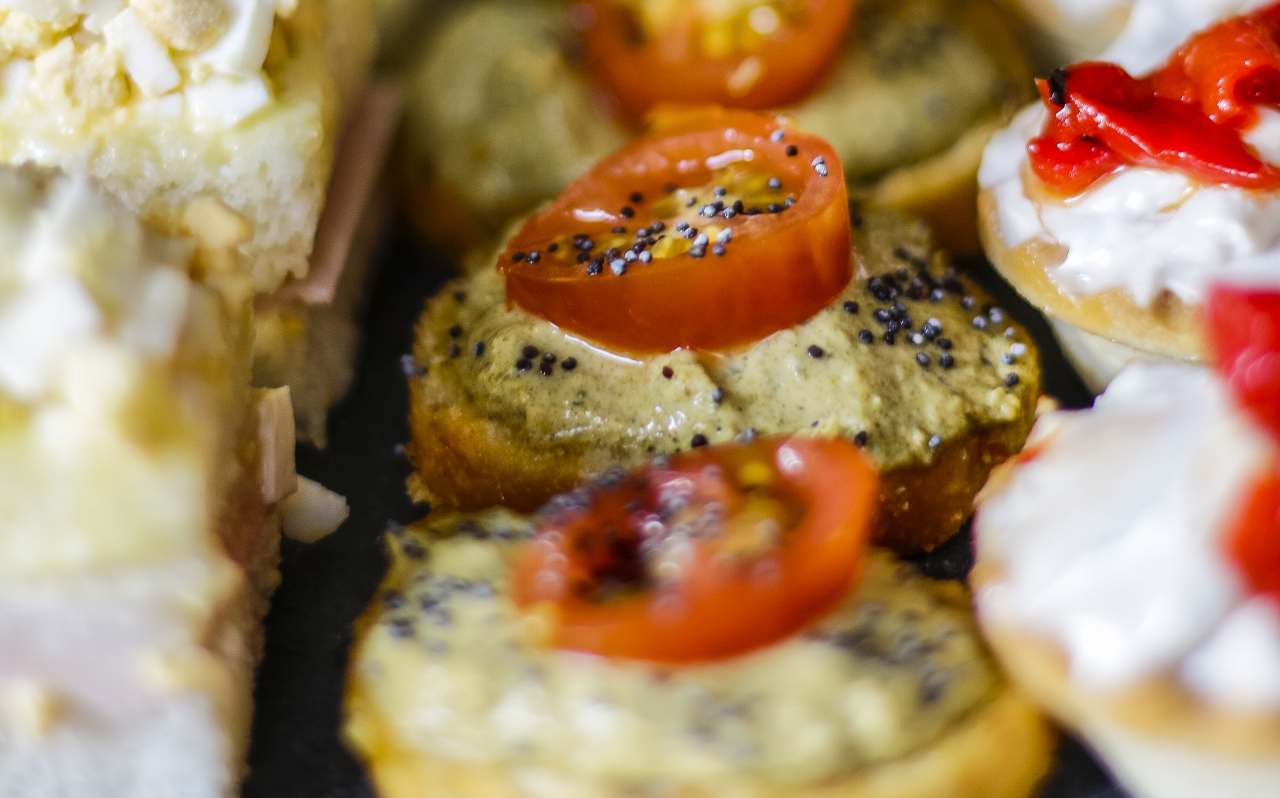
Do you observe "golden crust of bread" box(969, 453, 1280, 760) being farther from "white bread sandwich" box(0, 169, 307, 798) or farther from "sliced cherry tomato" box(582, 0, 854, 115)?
"sliced cherry tomato" box(582, 0, 854, 115)

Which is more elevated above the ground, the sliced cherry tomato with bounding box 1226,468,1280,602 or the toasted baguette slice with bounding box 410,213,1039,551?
the sliced cherry tomato with bounding box 1226,468,1280,602

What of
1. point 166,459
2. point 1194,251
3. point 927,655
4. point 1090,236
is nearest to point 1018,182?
point 1090,236

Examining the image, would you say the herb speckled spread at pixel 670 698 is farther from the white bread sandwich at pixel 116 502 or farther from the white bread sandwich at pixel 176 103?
the white bread sandwich at pixel 176 103

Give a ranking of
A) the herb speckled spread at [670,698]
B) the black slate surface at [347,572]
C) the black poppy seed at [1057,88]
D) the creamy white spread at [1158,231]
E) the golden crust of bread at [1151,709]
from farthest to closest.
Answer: the black poppy seed at [1057,88] < the creamy white spread at [1158,231] < the black slate surface at [347,572] < the herb speckled spread at [670,698] < the golden crust of bread at [1151,709]

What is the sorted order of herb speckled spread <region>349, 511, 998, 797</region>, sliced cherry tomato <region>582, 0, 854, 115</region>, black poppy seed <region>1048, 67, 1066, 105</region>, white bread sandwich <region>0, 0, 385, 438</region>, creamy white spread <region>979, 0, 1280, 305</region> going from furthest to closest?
1. sliced cherry tomato <region>582, 0, 854, 115</region>
2. black poppy seed <region>1048, 67, 1066, 105</region>
3. white bread sandwich <region>0, 0, 385, 438</region>
4. creamy white spread <region>979, 0, 1280, 305</region>
5. herb speckled spread <region>349, 511, 998, 797</region>

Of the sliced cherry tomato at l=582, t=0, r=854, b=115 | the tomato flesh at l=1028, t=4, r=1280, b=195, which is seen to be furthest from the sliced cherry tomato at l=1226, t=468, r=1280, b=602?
the sliced cherry tomato at l=582, t=0, r=854, b=115

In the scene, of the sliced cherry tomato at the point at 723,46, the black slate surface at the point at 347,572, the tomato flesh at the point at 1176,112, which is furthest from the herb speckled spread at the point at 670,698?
the sliced cherry tomato at the point at 723,46
